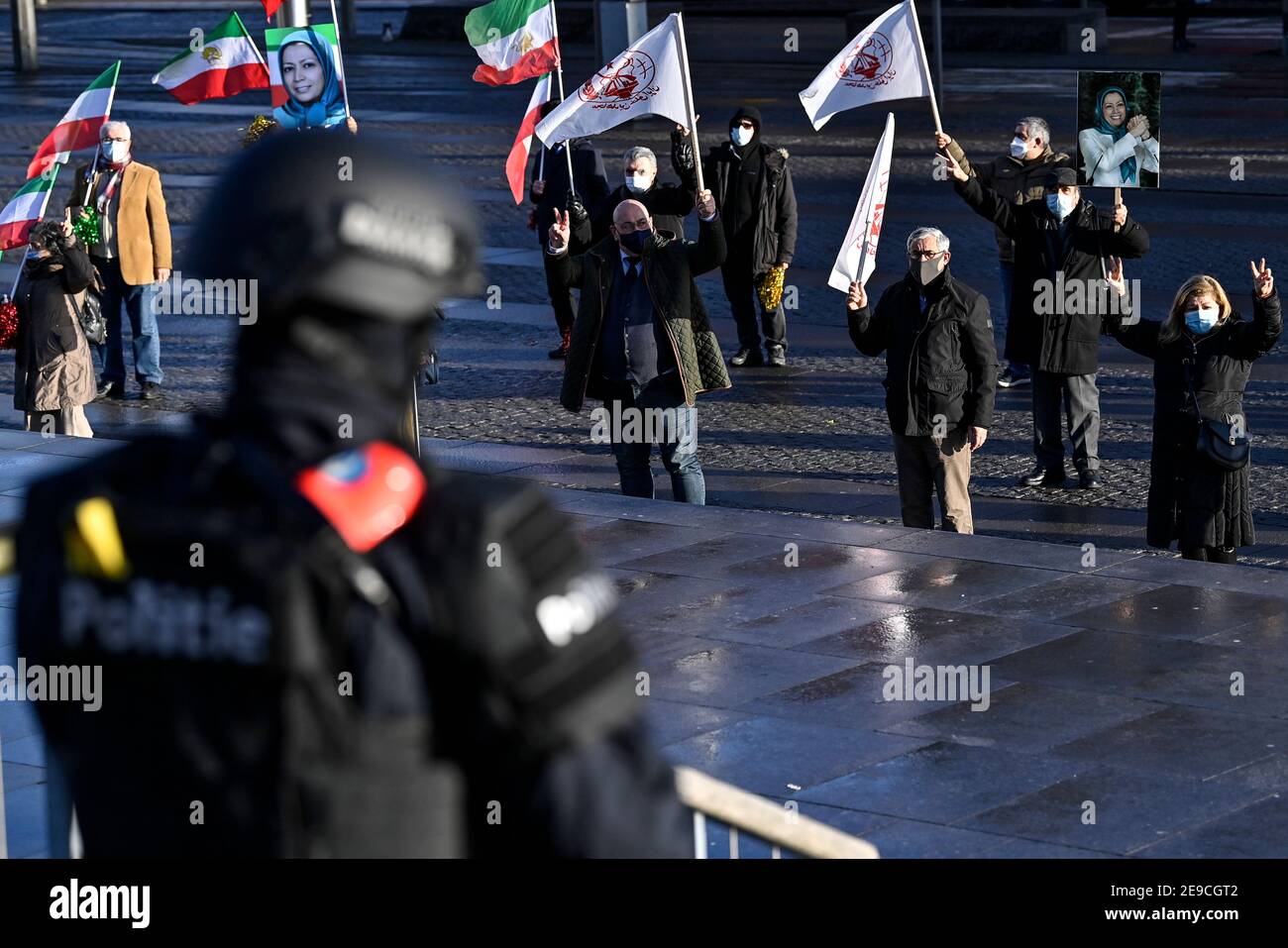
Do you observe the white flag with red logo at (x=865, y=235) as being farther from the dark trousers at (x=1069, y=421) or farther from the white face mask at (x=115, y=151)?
the white face mask at (x=115, y=151)

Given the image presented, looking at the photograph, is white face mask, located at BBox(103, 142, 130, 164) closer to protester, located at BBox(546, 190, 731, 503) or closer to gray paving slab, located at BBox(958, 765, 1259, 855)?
protester, located at BBox(546, 190, 731, 503)

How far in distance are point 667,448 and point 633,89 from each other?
8.74ft

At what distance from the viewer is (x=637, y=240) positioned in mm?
9664

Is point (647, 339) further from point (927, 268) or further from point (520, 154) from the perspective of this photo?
point (520, 154)

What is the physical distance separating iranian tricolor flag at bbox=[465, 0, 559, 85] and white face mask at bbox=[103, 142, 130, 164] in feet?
8.45

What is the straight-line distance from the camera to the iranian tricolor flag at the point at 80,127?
37.3 feet

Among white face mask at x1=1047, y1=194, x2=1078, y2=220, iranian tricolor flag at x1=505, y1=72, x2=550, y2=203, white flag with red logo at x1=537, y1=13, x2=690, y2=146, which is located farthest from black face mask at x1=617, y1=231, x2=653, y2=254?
white face mask at x1=1047, y1=194, x2=1078, y2=220

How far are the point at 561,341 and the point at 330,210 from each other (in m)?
11.6

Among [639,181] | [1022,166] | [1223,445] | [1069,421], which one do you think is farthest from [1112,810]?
[1022,166]

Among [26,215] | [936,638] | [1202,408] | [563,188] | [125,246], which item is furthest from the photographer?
[563,188]

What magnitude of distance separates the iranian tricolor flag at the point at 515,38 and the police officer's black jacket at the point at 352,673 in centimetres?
1018
